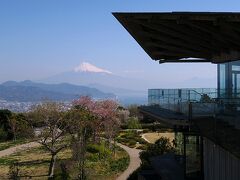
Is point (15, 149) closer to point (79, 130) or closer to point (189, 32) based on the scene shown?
point (79, 130)

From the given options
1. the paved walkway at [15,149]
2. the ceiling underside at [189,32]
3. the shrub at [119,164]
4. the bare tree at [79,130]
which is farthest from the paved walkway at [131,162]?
the paved walkway at [15,149]

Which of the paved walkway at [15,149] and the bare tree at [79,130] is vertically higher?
the bare tree at [79,130]

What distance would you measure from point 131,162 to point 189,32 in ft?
67.5

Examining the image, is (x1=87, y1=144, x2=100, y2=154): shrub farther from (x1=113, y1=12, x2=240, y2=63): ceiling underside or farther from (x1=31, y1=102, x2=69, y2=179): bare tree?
(x1=113, y1=12, x2=240, y2=63): ceiling underside

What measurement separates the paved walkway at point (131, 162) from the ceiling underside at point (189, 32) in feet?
27.6

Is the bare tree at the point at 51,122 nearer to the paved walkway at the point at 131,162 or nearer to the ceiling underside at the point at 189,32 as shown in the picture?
the paved walkway at the point at 131,162

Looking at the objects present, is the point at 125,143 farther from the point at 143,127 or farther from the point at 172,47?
the point at 172,47

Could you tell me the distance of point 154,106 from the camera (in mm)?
25719

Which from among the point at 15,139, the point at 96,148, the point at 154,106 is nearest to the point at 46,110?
the point at 96,148

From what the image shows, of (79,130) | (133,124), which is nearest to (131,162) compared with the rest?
(79,130)

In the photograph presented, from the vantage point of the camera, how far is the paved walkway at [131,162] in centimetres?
3155

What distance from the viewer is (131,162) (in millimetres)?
37125

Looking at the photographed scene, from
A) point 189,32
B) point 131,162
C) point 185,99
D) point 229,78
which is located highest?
point 189,32

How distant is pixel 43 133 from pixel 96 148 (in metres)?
7.87
